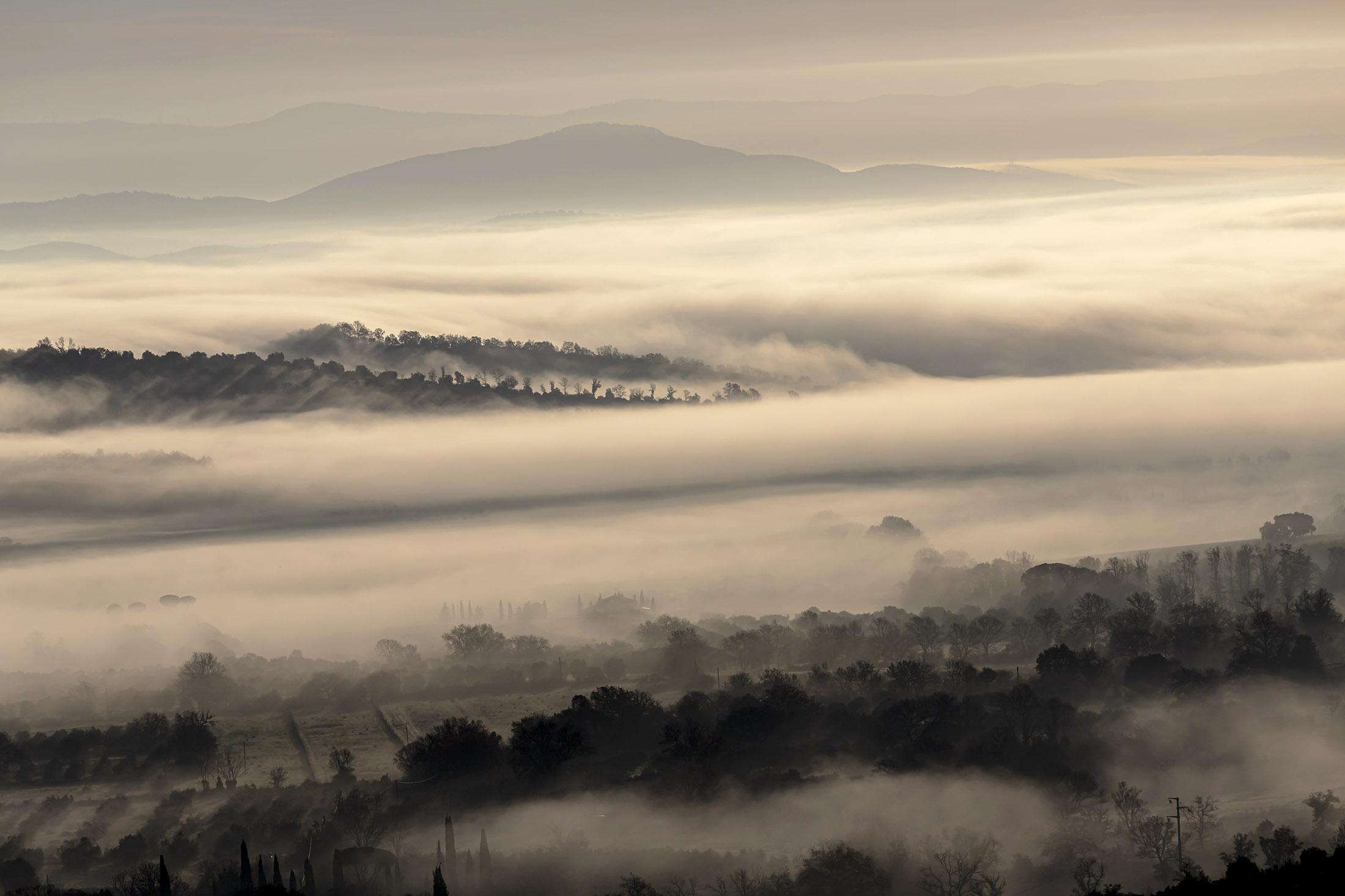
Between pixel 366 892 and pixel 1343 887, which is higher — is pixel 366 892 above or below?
below

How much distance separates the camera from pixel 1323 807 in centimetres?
19638

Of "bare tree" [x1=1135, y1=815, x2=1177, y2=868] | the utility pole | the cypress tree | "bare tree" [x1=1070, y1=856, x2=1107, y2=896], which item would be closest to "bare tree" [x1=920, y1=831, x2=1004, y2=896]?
"bare tree" [x1=1070, y1=856, x2=1107, y2=896]

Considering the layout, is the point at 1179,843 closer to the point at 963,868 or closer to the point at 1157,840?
the point at 1157,840

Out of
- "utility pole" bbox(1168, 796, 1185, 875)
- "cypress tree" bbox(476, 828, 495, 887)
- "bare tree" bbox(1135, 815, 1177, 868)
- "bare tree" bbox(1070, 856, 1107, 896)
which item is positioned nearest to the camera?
"bare tree" bbox(1070, 856, 1107, 896)

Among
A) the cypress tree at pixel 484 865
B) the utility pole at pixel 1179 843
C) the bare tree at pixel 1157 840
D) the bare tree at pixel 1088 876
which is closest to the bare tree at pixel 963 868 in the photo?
the bare tree at pixel 1088 876

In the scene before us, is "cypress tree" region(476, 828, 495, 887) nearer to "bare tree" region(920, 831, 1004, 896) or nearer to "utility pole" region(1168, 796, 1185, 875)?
"bare tree" region(920, 831, 1004, 896)

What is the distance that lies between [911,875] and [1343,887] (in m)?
56.5

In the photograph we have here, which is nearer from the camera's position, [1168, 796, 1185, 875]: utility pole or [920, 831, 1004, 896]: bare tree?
[920, 831, 1004, 896]: bare tree

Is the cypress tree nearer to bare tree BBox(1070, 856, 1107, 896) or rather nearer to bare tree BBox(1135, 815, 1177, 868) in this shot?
bare tree BBox(1070, 856, 1107, 896)

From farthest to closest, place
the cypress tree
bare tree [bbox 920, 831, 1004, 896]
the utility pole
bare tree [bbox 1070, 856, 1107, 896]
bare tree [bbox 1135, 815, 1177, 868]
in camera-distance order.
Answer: the cypress tree → bare tree [bbox 1135, 815, 1177, 868] → the utility pole → bare tree [bbox 920, 831, 1004, 896] → bare tree [bbox 1070, 856, 1107, 896]

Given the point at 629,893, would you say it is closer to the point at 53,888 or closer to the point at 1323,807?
the point at 53,888

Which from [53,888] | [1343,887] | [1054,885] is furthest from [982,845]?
[53,888]

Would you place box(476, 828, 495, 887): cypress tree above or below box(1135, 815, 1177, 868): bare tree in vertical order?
below

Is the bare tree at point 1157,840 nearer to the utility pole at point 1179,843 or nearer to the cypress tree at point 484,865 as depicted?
the utility pole at point 1179,843
